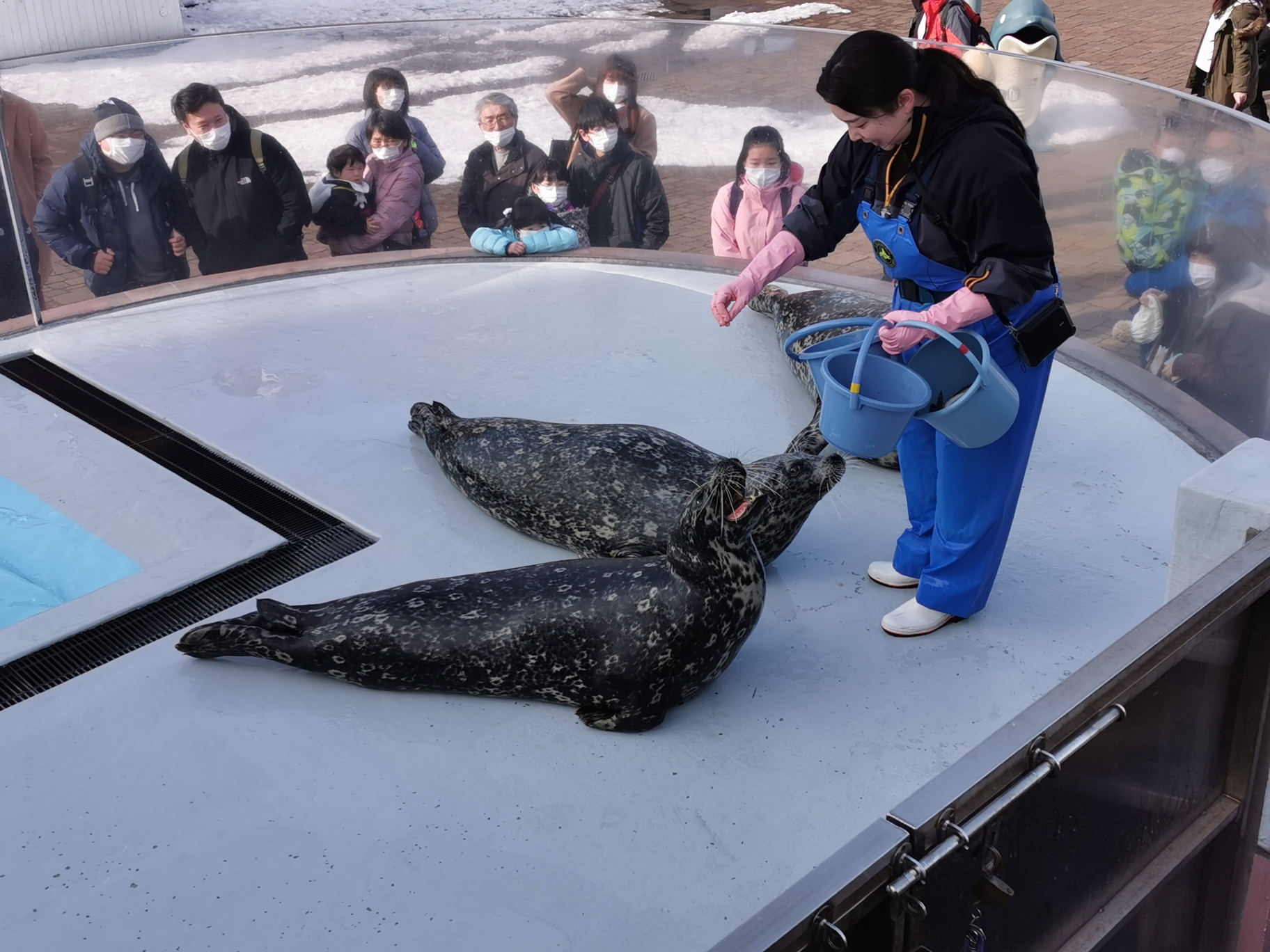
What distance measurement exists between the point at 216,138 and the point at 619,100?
213 centimetres

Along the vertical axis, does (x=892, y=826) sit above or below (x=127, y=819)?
above

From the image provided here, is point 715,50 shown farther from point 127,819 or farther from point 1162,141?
point 127,819

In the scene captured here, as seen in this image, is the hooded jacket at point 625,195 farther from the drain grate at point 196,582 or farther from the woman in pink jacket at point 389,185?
the drain grate at point 196,582

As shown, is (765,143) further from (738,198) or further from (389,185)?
(389,185)

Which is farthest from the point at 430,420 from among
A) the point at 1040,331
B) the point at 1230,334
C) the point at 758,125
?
the point at 1230,334

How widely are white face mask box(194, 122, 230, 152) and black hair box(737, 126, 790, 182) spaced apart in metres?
2.70

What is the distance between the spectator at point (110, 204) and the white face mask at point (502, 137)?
1.71 metres

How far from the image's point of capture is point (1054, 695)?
1709 millimetres

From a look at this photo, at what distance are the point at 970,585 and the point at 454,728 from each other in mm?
1544

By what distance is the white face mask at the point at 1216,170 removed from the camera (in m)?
4.73

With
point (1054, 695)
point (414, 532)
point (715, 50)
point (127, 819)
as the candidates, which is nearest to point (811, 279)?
point (715, 50)

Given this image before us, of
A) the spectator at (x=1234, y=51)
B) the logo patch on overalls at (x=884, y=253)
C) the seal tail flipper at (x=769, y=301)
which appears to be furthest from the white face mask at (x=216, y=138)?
the spectator at (x=1234, y=51)

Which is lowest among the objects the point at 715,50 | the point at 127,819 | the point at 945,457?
the point at 127,819

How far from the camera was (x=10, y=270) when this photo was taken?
5.89m
